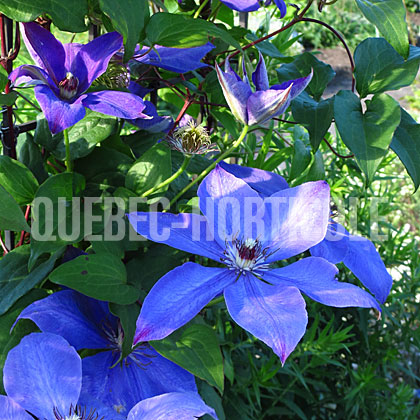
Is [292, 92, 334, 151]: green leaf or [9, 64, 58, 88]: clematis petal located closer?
[9, 64, 58, 88]: clematis petal

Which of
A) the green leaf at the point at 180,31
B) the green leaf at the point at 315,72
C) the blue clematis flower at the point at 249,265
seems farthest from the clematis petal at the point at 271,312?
the green leaf at the point at 315,72

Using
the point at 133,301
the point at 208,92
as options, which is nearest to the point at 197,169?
the point at 208,92

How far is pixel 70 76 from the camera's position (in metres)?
0.51

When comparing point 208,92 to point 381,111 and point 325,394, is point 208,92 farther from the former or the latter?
point 325,394

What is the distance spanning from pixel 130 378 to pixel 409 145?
356mm

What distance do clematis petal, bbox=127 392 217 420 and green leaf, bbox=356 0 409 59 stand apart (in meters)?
0.34

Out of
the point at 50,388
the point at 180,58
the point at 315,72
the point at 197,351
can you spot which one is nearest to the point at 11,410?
the point at 50,388

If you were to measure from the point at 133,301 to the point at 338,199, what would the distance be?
77cm

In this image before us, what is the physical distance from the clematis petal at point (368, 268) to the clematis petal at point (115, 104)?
0.25 metres

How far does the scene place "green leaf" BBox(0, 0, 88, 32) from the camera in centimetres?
43

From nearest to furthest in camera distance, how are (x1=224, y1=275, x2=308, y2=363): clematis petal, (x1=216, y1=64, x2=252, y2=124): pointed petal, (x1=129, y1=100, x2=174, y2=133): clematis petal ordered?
(x1=224, y1=275, x2=308, y2=363): clematis petal → (x1=216, y1=64, x2=252, y2=124): pointed petal → (x1=129, y1=100, x2=174, y2=133): clematis petal

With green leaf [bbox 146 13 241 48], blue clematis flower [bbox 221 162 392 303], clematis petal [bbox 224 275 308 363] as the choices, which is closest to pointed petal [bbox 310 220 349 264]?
blue clematis flower [bbox 221 162 392 303]

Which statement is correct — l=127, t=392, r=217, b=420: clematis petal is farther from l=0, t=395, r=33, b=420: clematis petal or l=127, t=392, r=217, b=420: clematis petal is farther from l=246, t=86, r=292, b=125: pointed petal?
l=246, t=86, r=292, b=125: pointed petal

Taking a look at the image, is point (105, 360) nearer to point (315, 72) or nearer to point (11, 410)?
point (11, 410)
